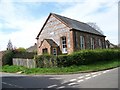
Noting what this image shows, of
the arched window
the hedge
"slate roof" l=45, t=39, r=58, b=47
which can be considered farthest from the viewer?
"slate roof" l=45, t=39, r=58, b=47

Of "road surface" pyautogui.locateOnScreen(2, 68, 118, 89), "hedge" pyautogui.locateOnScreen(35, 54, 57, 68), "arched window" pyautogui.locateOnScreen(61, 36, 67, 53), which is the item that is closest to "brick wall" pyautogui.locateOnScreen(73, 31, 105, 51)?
"arched window" pyautogui.locateOnScreen(61, 36, 67, 53)

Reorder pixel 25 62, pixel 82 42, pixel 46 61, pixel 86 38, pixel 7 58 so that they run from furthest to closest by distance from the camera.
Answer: pixel 86 38
pixel 82 42
pixel 7 58
pixel 25 62
pixel 46 61

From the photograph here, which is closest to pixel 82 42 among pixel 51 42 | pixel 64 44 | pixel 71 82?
pixel 64 44

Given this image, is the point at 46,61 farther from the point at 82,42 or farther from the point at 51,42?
the point at 82,42

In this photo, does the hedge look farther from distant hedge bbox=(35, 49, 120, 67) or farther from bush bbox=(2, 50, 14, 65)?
bush bbox=(2, 50, 14, 65)

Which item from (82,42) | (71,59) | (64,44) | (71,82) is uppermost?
(82,42)

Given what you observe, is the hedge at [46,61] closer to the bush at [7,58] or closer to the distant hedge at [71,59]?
the distant hedge at [71,59]

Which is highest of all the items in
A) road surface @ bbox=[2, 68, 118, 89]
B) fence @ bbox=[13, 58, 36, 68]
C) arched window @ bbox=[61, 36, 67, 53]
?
arched window @ bbox=[61, 36, 67, 53]

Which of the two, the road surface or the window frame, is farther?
the window frame

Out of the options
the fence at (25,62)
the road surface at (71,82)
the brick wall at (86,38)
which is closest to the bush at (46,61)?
the fence at (25,62)

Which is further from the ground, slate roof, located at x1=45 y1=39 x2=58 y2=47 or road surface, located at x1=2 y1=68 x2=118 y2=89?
slate roof, located at x1=45 y1=39 x2=58 y2=47

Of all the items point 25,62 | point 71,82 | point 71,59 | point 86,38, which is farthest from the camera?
point 86,38

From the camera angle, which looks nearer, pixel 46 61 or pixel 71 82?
pixel 71 82

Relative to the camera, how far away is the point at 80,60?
2611 centimetres
